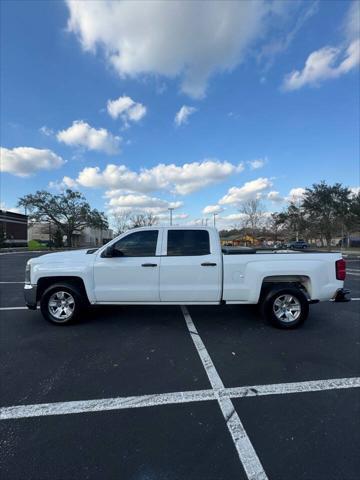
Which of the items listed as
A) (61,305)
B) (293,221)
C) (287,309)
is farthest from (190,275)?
(293,221)

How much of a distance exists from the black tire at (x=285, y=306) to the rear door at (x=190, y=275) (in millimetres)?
954

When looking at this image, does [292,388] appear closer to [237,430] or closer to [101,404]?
[237,430]

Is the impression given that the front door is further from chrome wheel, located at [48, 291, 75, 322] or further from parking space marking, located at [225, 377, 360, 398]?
parking space marking, located at [225, 377, 360, 398]

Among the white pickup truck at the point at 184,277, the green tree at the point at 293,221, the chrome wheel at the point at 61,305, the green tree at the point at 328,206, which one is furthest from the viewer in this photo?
the green tree at the point at 293,221

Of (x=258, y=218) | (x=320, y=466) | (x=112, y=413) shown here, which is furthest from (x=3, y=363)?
(x=258, y=218)

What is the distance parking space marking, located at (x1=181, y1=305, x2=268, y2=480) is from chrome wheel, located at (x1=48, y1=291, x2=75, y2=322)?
2.76 meters

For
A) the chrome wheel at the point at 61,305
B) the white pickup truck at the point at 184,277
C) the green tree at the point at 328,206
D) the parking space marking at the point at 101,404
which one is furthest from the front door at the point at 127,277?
the green tree at the point at 328,206

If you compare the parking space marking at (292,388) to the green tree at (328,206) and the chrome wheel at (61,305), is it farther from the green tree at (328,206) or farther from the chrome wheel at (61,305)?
the green tree at (328,206)

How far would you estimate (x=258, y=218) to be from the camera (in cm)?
5969

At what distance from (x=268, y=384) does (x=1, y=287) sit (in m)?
9.63

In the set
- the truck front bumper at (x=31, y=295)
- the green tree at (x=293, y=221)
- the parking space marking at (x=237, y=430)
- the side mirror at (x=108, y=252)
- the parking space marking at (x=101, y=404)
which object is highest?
the green tree at (x=293, y=221)

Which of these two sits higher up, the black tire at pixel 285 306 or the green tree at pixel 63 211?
the green tree at pixel 63 211

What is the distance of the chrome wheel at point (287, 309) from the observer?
189 inches

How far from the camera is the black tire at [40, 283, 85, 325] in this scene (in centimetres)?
486
